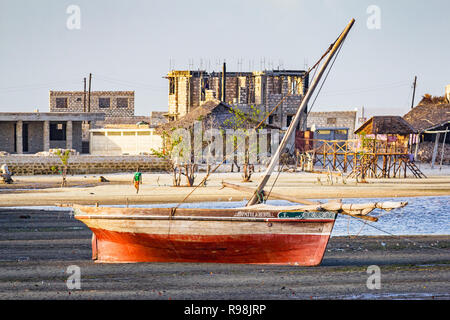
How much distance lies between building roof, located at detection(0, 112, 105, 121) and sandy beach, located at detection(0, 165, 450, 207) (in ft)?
26.3

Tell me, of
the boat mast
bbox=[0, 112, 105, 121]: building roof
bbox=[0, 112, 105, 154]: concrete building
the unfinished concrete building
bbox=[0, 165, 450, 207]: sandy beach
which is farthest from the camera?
the unfinished concrete building

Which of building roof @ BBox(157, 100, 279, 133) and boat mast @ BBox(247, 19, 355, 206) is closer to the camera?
boat mast @ BBox(247, 19, 355, 206)

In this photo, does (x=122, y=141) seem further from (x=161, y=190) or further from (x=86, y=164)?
(x=161, y=190)

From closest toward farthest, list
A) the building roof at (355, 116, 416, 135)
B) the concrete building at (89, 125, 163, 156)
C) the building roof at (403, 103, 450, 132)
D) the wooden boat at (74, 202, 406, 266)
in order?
the wooden boat at (74, 202, 406, 266) → the building roof at (355, 116, 416, 135) → the concrete building at (89, 125, 163, 156) → the building roof at (403, 103, 450, 132)

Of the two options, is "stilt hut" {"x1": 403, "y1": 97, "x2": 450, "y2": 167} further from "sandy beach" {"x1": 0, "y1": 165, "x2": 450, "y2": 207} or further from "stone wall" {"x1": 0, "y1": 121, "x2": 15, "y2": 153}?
"stone wall" {"x1": 0, "y1": 121, "x2": 15, "y2": 153}

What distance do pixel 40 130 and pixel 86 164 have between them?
876 centimetres

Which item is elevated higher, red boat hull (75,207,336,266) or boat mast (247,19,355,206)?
Answer: boat mast (247,19,355,206)

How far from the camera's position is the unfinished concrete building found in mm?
52125

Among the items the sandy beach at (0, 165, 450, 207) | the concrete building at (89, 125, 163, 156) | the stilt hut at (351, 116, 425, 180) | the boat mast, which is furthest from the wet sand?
the concrete building at (89, 125, 163, 156)

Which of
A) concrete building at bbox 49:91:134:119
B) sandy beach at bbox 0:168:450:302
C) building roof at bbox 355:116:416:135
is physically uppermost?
concrete building at bbox 49:91:134:119

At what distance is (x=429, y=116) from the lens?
171 feet
